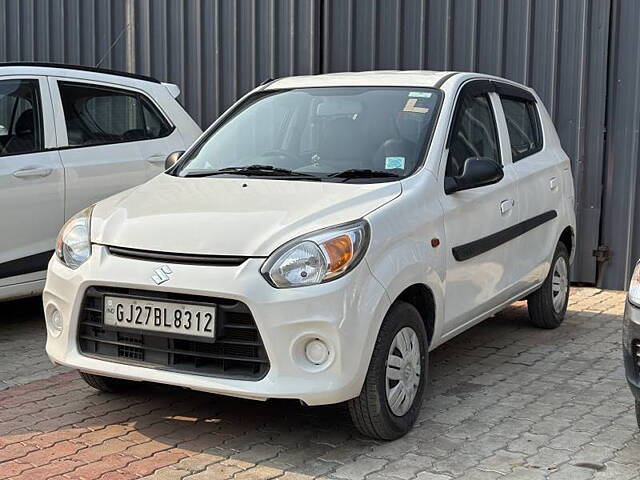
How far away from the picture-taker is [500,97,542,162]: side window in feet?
19.4

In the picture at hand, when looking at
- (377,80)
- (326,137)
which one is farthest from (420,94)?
(326,137)

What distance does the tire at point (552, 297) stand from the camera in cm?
646

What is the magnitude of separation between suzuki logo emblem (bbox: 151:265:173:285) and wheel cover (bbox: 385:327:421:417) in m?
1.05

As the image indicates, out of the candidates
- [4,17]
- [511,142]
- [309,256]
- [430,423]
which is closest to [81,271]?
[309,256]

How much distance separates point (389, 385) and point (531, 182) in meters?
2.21

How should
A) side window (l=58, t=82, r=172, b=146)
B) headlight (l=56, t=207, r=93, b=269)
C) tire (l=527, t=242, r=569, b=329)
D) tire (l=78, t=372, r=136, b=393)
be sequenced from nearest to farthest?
headlight (l=56, t=207, r=93, b=269) < tire (l=78, t=372, r=136, b=393) < tire (l=527, t=242, r=569, b=329) < side window (l=58, t=82, r=172, b=146)

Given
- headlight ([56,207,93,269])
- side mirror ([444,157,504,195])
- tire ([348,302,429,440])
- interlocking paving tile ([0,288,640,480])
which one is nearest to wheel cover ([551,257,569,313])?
interlocking paving tile ([0,288,640,480])

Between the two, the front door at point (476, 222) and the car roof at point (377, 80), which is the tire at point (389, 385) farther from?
the car roof at point (377, 80)

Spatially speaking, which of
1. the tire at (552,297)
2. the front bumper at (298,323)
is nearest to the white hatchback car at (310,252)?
the front bumper at (298,323)

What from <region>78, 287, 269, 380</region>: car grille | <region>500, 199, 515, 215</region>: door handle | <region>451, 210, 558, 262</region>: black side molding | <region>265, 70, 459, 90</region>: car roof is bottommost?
<region>78, 287, 269, 380</region>: car grille

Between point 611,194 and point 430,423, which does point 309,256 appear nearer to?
point 430,423

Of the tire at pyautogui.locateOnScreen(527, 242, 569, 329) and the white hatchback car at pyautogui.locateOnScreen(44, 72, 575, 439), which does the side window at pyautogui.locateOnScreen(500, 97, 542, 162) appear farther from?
the tire at pyautogui.locateOnScreen(527, 242, 569, 329)

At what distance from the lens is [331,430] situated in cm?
450

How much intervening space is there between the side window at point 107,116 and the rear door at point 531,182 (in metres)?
2.68
